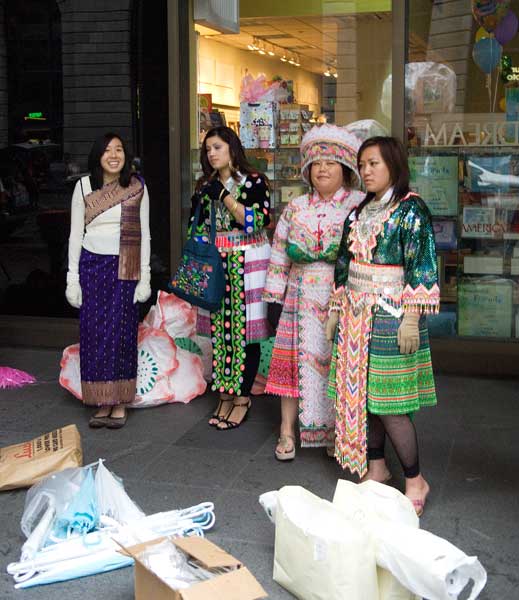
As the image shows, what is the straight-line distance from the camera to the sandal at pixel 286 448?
5.41m

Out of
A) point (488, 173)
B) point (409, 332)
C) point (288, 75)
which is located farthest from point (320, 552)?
point (288, 75)

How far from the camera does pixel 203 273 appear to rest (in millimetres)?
5758

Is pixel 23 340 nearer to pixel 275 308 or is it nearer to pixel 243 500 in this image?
pixel 275 308

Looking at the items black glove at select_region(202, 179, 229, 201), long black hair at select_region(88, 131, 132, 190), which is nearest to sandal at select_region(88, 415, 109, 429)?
long black hair at select_region(88, 131, 132, 190)

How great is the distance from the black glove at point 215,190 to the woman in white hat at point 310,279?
1.72 feet

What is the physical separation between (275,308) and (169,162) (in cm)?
254

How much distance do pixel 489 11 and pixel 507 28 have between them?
7.1 inches

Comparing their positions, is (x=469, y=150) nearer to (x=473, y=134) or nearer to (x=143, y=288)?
(x=473, y=134)

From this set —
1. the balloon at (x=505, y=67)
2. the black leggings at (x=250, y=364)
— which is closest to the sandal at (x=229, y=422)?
the black leggings at (x=250, y=364)

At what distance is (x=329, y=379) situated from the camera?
489 cm

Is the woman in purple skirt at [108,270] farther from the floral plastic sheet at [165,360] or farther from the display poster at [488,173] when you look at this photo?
the display poster at [488,173]

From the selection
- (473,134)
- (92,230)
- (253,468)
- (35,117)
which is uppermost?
(35,117)

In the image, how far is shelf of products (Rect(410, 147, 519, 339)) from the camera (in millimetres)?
7285

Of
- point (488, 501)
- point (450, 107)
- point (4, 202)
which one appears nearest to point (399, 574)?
point (488, 501)
